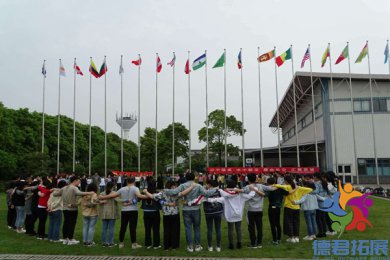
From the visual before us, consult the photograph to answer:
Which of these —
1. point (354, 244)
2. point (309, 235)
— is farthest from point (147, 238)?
point (354, 244)

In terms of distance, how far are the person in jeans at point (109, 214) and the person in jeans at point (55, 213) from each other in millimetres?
1181

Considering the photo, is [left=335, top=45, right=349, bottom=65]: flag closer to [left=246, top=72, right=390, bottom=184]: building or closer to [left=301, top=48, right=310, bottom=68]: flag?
[left=301, top=48, right=310, bottom=68]: flag

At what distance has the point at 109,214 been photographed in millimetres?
7477

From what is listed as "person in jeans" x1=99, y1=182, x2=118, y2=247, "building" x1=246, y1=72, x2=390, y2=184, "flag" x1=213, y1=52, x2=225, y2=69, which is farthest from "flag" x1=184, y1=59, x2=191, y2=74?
"person in jeans" x1=99, y1=182, x2=118, y2=247

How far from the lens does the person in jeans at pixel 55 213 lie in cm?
794

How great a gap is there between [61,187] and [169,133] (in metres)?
33.2

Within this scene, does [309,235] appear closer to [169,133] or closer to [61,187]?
[61,187]

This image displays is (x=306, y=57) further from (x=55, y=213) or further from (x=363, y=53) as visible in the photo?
(x=55, y=213)

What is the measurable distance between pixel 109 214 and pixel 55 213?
1549mm

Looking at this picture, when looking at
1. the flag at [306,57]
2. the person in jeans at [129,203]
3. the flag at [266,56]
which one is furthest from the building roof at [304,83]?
the person in jeans at [129,203]

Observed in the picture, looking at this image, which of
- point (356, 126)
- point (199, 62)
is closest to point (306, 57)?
point (199, 62)

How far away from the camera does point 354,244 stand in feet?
24.2

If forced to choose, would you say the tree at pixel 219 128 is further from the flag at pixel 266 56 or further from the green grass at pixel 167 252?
the green grass at pixel 167 252

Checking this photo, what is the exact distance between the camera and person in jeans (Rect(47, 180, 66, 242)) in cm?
794
